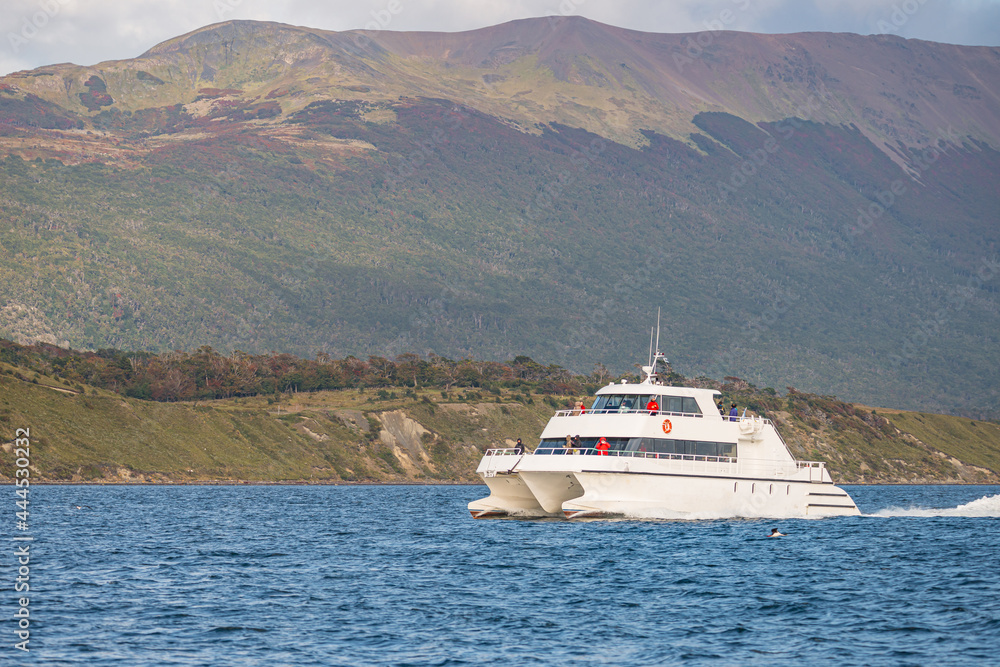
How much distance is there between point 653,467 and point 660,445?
6.14 feet

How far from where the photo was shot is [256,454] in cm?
14925

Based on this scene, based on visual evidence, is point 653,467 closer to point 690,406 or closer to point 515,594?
point 690,406

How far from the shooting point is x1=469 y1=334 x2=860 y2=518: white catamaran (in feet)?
196

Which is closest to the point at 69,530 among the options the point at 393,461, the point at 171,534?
the point at 171,534

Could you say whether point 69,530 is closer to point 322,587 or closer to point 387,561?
point 387,561

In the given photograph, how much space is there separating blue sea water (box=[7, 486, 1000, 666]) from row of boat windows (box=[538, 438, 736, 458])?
12.8 feet

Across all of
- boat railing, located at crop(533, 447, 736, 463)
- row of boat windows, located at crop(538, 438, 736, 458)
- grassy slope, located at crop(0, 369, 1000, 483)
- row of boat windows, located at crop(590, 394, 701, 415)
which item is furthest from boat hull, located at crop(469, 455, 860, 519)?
grassy slope, located at crop(0, 369, 1000, 483)

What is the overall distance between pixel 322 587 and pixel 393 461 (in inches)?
4852

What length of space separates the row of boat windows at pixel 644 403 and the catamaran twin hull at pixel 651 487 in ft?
9.24

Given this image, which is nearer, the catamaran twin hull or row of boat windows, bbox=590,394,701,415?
the catamaran twin hull

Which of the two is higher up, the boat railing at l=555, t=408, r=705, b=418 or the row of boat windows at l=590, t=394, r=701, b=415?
the row of boat windows at l=590, t=394, r=701, b=415

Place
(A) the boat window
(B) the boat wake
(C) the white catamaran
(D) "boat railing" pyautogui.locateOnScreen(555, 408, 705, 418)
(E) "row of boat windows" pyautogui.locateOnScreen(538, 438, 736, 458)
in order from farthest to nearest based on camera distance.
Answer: (B) the boat wake, (A) the boat window, (D) "boat railing" pyautogui.locateOnScreen(555, 408, 705, 418), (E) "row of boat windows" pyautogui.locateOnScreen(538, 438, 736, 458), (C) the white catamaran

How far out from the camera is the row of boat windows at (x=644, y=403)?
2499 inches

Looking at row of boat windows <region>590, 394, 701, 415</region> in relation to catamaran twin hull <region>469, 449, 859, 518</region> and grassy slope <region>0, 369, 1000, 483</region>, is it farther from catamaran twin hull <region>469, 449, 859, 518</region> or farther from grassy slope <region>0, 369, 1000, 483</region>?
grassy slope <region>0, 369, 1000, 483</region>
